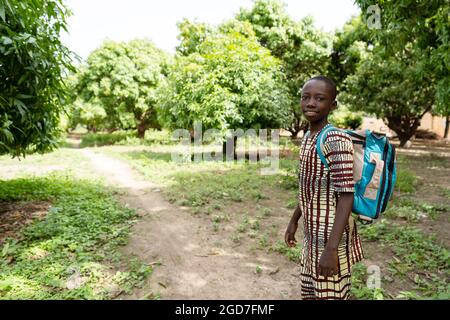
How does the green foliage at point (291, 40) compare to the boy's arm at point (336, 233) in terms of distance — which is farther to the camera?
the green foliage at point (291, 40)

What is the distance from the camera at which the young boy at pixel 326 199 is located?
1.93 m

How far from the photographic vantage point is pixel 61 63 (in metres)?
5.12

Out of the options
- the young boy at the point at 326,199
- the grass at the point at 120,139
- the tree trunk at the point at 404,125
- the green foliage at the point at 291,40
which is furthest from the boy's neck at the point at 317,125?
the grass at the point at 120,139

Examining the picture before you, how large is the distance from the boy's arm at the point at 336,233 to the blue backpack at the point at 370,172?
0.40 feet

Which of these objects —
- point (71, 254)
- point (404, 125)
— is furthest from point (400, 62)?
point (71, 254)

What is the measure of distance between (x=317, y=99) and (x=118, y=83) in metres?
19.8

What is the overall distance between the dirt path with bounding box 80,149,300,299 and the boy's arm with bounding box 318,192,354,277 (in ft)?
5.59

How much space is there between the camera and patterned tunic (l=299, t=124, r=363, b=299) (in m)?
1.95

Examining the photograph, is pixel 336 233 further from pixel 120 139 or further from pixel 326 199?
pixel 120 139

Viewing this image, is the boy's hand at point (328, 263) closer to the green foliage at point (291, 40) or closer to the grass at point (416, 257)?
the grass at point (416, 257)
